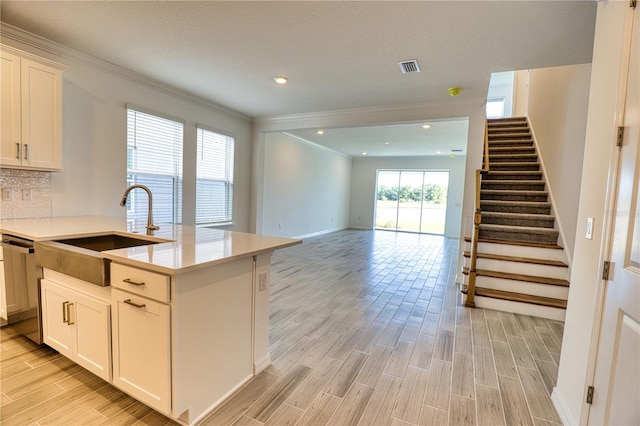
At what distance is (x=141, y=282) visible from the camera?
1477 millimetres

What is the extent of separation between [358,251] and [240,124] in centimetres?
359

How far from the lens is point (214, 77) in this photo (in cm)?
365

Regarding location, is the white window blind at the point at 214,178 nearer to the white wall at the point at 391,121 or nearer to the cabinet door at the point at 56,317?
the white wall at the point at 391,121

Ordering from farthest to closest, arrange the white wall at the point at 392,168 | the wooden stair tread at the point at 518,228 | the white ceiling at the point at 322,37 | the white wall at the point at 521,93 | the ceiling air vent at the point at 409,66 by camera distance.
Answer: the white wall at the point at 392,168 < the white wall at the point at 521,93 < the wooden stair tread at the point at 518,228 < the ceiling air vent at the point at 409,66 < the white ceiling at the point at 322,37

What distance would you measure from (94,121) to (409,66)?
137 inches

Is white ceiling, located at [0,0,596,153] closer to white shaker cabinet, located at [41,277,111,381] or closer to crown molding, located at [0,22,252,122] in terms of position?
crown molding, located at [0,22,252,122]

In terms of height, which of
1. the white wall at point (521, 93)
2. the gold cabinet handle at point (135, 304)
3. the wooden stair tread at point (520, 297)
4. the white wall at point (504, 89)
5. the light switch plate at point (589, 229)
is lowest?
the wooden stair tread at point (520, 297)

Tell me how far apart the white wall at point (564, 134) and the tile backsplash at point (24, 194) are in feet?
18.9

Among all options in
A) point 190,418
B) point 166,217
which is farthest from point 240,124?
point 190,418

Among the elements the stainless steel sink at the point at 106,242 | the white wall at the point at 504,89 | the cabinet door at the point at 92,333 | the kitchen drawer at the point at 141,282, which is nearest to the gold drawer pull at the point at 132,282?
the kitchen drawer at the point at 141,282

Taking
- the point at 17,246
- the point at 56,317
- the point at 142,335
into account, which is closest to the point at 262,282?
the point at 142,335

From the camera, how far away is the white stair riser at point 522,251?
12.1ft

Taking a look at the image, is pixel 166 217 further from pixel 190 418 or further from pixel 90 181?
pixel 190 418

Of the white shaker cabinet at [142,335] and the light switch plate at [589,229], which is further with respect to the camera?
the light switch plate at [589,229]
